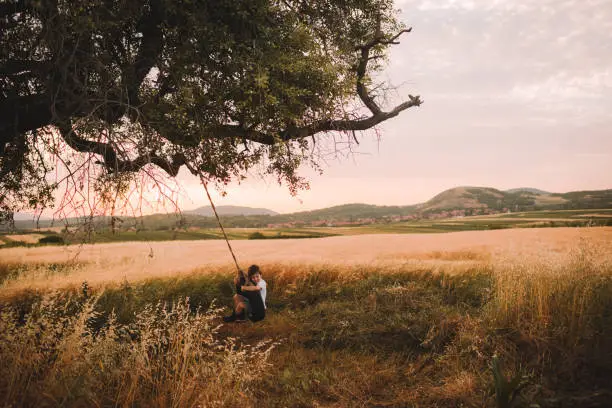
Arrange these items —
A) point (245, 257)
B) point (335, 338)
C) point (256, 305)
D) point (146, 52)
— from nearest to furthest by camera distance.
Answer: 1. point (146, 52)
2. point (335, 338)
3. point (256, 305)
4. point (245, 257)

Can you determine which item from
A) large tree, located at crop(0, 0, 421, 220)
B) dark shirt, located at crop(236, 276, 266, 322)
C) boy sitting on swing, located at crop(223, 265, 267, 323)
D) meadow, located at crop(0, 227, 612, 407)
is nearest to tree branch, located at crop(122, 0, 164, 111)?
large tree, located at crop(0, 0, 421, 220)

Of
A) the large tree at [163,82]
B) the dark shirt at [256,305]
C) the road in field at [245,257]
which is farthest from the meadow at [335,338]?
the large tree at [163,82]

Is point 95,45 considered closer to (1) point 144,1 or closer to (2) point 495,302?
Answer: (1) point 144,1

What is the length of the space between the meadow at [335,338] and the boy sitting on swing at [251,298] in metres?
0.62

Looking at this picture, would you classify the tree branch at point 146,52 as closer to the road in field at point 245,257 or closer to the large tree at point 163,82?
the large tree at point 163,82

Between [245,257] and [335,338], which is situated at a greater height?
[245,257]

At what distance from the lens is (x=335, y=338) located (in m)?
8.36

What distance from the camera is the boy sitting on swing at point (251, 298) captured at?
8938 mm

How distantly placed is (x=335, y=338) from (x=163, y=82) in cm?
670

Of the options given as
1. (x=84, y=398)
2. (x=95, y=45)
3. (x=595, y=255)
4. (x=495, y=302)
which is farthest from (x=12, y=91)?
(x=595, y=255)

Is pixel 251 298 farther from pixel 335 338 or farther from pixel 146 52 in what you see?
pixel 146 52

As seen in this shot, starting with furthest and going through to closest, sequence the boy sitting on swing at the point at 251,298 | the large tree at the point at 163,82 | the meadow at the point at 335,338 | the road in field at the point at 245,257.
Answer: the road in field at the point at 245,257 < the boy sitting on swing at the point at 251,298 < the large tree at the point at 163,82 < the meadow at the point at 335,338

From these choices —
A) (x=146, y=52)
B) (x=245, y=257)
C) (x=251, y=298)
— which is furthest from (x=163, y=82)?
(x=245, y=257)

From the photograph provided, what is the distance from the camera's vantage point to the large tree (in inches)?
250
